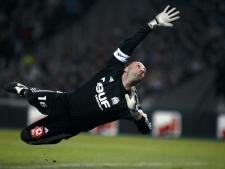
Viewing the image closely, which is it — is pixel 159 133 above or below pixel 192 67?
below

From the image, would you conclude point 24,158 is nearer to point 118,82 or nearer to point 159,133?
point 118,82

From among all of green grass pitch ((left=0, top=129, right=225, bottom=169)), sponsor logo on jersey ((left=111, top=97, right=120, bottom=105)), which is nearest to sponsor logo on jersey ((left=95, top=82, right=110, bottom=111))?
sponsor logo on jersey ((left=111, top=97, right=120, bottom=105))

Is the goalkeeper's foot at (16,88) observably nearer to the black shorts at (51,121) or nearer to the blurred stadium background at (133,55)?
the black shorts at (51,121)

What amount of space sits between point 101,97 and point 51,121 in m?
1.14

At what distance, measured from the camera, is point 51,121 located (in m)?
9.12

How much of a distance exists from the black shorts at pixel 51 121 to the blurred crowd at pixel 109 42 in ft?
45.9

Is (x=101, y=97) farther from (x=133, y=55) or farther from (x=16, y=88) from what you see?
(x=133, y=55)

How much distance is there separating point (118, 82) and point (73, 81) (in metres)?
15.2

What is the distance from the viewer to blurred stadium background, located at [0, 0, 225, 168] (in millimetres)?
21594

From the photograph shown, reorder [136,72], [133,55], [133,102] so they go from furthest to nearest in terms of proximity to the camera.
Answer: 1. [133,55]
2. [136,72]
3. [133,102]

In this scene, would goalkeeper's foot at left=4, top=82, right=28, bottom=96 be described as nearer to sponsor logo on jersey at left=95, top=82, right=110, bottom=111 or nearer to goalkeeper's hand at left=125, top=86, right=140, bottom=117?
sponsor logo on jersey at left=95, top=82, right=110, bottom=111

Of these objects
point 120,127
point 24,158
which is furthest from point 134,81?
point 120,127

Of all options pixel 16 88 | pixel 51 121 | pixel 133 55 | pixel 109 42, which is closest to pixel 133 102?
pixel 51 121

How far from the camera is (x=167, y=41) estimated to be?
2528 centimetres
